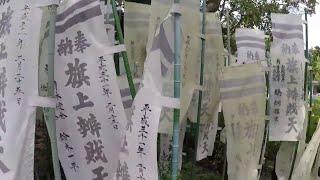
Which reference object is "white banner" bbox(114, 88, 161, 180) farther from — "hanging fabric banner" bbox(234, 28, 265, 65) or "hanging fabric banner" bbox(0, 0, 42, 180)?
"hanging fabric banner" bbox(234, 28, 265, 65)

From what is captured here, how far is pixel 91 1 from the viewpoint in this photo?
321cm

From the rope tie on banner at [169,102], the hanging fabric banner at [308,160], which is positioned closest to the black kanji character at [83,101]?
the rope tie on banner at [169,102]

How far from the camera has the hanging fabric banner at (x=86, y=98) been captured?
317 cm

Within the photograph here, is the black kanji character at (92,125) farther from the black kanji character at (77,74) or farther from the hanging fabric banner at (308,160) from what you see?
the hanging fabric banner at (308,160)

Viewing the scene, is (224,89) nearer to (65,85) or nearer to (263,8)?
(65,85)

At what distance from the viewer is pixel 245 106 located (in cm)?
450

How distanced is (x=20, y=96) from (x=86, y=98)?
1.37 ft

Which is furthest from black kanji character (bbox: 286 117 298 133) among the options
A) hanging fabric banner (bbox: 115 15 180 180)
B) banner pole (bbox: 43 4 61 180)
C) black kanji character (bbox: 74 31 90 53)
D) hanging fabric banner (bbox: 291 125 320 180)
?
banner pole (bbox: 43 4 61 180)

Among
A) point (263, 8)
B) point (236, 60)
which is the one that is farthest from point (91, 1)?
point (263, 8)

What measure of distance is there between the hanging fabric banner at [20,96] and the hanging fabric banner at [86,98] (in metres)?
0.27

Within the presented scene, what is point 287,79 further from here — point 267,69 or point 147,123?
point 147,123

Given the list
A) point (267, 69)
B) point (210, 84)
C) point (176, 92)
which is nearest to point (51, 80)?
point (176, 92)

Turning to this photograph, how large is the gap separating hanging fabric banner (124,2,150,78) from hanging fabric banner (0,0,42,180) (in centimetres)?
119

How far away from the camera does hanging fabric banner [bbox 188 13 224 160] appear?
441 cm
